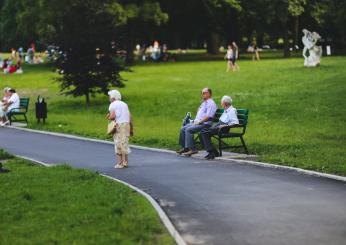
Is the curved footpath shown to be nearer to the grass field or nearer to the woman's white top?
Result: the woman's white top

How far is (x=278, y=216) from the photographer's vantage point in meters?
9.71

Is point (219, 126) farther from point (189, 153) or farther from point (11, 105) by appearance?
point (11, 105)

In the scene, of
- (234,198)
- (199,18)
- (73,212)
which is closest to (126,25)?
(199,18)

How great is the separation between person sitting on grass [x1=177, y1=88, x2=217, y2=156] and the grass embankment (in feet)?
14.3

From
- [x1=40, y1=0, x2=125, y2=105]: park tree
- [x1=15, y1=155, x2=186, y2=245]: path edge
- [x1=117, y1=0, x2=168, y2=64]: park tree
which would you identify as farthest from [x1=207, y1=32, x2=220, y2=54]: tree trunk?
[x1=15, y1=155, x2=186, y2=245]: path edge

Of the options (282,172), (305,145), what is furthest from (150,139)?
(282,172)

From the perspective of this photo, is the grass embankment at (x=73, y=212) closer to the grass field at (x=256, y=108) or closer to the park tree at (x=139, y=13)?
the grass field at (x=256, y=108)

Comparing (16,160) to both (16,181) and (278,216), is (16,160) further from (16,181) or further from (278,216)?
(278,216)

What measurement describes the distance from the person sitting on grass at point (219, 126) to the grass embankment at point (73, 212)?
3937 millimetres

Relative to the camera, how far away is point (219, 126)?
57.0 feet

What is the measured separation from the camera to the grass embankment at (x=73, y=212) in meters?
8.37

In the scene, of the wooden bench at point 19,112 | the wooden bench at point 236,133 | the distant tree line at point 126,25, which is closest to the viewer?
the wooden bench at point 236,133

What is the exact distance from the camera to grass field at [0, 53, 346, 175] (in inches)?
703

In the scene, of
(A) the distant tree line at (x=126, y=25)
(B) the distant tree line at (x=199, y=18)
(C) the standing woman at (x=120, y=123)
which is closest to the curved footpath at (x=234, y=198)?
(C) the standing woman at (x=120, y=123)
